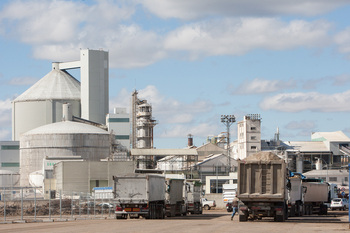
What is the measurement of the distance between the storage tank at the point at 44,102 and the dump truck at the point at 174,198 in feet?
354

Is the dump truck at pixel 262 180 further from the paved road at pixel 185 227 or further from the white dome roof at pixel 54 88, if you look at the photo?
the white dome roof at pixel 54 88

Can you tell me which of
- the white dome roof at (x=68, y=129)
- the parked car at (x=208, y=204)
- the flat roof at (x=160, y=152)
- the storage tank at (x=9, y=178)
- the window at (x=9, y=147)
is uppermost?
the white dome roof at (x=68, y=129)

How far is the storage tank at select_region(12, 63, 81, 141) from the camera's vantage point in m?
160

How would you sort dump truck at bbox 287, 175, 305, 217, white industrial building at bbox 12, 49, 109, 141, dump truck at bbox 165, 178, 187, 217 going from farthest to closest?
white industrial building at bbox 12, 49, 109, 141 < dump truck at bbox 165, 178, 187, 217 < dump truck at bbox 287, 175, 305, 217

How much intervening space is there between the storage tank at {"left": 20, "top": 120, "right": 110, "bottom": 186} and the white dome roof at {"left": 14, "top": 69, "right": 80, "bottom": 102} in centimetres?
2750

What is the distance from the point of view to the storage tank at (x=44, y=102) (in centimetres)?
16050

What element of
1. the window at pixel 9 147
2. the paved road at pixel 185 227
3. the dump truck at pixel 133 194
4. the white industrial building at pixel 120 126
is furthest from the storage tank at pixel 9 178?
the paved road at pixel 185 227

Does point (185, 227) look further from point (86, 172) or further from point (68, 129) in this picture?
point (68, 129)

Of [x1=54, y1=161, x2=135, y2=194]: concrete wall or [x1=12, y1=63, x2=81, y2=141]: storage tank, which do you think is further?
[x1=12, y1=63, x2=81, y2=141]: storage tank

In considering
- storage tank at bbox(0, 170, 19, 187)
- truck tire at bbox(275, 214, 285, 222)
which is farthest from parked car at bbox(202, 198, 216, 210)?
storage tank at bbox(0, 170, 19, 187)

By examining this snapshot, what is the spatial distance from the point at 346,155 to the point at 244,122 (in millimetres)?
28004

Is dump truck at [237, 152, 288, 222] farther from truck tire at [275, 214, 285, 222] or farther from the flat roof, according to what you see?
the flat roof

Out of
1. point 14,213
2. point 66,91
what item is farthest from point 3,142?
point 14,213

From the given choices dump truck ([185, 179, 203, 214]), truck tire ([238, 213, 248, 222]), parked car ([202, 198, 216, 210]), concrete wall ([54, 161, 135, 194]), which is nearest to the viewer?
truck tire ([238, 213, 248, 222])
